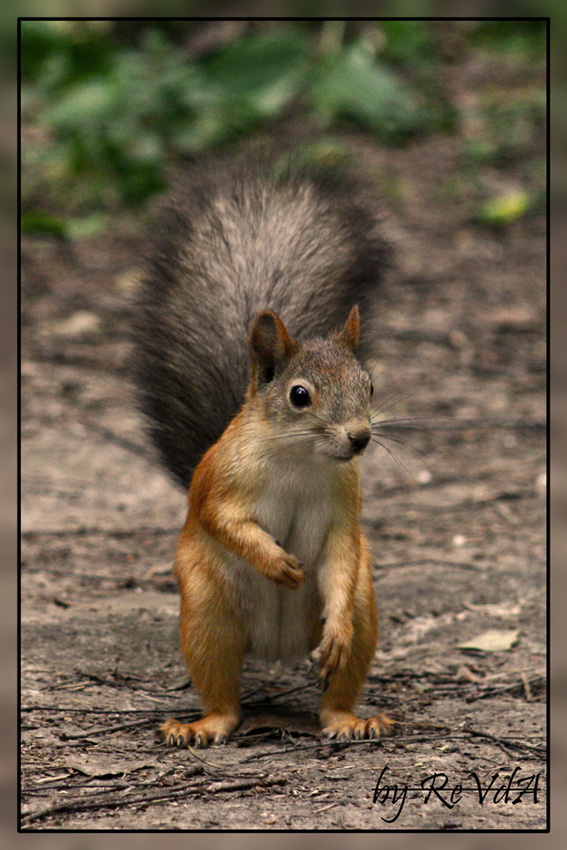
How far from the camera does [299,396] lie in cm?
187

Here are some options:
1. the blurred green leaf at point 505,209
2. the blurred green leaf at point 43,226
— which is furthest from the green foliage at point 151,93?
the blurred green leaf at point 505,209

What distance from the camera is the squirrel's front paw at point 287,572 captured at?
1900mm

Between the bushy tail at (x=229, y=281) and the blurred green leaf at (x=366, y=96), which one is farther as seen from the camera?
the blurred green leaf at (x=366, y=96)

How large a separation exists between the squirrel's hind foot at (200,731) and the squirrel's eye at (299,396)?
27.2 inches

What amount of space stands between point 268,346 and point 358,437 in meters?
0.30

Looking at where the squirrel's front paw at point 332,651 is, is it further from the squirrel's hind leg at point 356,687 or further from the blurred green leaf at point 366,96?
the blurred green leaf at point 366,96

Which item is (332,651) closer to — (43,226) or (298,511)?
(298,511)

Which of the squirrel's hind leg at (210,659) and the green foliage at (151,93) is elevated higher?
the green foliage at (151,93)

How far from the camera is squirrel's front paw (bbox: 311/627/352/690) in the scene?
1.94 metres

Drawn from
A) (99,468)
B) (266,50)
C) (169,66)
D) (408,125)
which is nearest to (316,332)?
(99,468)

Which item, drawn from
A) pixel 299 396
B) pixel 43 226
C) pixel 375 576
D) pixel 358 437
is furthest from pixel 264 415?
pixel 43 226

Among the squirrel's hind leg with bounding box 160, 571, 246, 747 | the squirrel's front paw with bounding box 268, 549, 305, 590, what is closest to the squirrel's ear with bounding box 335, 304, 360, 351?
the squirrel's front paw with bounding box 268, 549, 305, 590

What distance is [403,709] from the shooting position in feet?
7.38

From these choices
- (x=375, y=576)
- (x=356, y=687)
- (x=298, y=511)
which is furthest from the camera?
(x=375, y=576)
